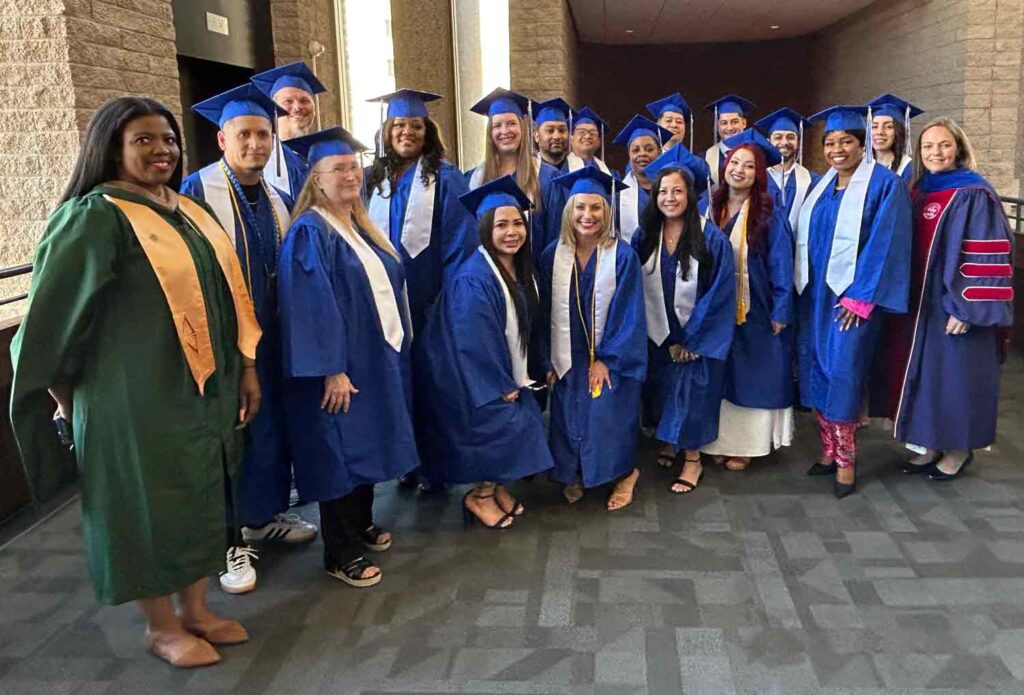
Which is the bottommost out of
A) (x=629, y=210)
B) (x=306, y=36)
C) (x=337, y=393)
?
(x=337, y=393)

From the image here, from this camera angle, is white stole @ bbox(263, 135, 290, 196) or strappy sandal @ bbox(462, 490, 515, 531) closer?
white stole @ bbox(263, 135, 290, 196)

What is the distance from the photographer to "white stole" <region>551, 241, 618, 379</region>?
3398 millimetres

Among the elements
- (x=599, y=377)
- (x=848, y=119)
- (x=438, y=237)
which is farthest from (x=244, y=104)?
(x=848, y=119)

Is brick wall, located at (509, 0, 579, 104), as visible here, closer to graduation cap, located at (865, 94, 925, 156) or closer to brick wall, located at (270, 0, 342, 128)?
brick wall, located at (270, 0, 342, 128)

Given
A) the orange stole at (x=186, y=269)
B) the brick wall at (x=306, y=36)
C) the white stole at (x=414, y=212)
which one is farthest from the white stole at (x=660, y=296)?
the brick wall at (x=306, y=36)

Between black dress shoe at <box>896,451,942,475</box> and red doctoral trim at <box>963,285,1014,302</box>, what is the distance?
2.67 feet

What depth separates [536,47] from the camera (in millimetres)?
7332

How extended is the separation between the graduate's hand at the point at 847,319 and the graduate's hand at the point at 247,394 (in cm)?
240

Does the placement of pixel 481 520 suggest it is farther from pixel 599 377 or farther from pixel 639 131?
pixel 639 131

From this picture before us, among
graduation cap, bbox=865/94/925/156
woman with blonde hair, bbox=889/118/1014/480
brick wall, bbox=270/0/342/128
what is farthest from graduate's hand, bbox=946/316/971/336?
brick wall, bbox=270/0/342/128

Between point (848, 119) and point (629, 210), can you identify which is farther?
point (629, 210)

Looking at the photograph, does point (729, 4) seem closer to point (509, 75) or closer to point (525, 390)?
point (509, 75)

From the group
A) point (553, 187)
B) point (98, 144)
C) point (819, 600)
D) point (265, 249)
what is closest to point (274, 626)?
point (265, 249)

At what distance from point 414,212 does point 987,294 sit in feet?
7.89
